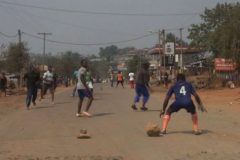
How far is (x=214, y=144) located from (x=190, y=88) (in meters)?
1.94

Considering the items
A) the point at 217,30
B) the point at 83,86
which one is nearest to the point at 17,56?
the point at 217,30

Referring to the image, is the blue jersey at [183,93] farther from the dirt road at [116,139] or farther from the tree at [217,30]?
the tree at [217,30]

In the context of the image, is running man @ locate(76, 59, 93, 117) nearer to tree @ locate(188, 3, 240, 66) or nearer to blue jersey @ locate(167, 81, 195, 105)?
blue jersey @ locate(167, 81, 195, 105)

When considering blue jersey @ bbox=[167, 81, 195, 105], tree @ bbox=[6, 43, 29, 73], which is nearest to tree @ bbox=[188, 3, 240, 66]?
tree @ bbox=[6, 43, 29, 73]

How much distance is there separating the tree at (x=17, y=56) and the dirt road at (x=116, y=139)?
166ft

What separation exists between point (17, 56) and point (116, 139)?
58.0m

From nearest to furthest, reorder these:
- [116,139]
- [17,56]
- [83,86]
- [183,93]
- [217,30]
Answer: [116,139] < [183,93] < [83,86] < [217,30] < [17,56]

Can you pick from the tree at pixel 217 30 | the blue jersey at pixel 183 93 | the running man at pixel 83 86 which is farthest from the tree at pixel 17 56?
the blue jersey at pixel 183 93

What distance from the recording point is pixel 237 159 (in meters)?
10.1

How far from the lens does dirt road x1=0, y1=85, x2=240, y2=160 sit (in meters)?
10.7

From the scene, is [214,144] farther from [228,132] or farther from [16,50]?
[16,50]

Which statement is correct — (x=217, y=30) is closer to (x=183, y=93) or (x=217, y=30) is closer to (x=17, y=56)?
(x=17, y=56)

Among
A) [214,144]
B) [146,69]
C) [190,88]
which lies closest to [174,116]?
[146,69]

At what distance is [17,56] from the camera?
2734 inches
